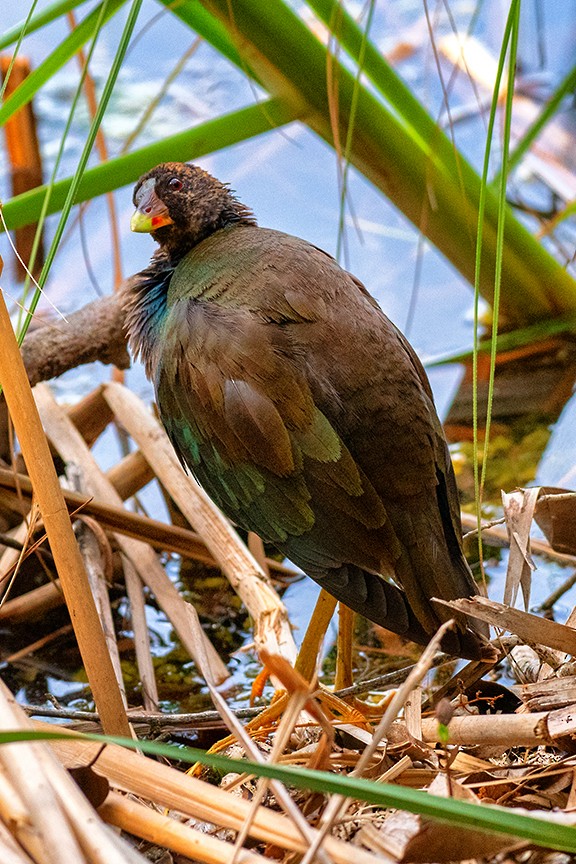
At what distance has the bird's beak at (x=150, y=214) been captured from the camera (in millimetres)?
2631

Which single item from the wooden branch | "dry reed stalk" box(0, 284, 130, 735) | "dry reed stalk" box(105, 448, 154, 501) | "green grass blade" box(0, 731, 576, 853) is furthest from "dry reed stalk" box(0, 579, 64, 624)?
"green grass blade" box(0, 731, 576, 853)

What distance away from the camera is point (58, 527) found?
1.70 metres

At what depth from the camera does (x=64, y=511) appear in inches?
67.2

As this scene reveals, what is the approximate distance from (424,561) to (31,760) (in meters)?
1.05

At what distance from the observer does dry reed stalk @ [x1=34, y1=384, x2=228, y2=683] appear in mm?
2676

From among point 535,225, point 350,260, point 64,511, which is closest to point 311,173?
point 350,260

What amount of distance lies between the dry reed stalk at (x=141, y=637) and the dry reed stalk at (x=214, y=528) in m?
0.22

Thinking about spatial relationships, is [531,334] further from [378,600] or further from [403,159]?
[378,600]

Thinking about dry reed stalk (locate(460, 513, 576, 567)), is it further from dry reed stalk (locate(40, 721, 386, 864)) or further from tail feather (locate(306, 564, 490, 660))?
dry reed stalk (locate(40, 721, 386, 864))

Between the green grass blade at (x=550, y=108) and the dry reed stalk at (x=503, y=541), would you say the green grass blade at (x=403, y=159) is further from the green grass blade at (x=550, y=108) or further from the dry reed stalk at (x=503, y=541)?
the dry reed stalk at (x=503, y=541)

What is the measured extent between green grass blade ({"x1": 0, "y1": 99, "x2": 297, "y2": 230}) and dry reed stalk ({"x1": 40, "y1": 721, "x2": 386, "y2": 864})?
4.54 ft

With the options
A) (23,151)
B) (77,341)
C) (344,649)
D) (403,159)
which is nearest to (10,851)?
(344,649)

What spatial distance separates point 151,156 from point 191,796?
6.11 ft

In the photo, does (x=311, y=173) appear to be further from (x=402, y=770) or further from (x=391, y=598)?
(x=402, y=770)
